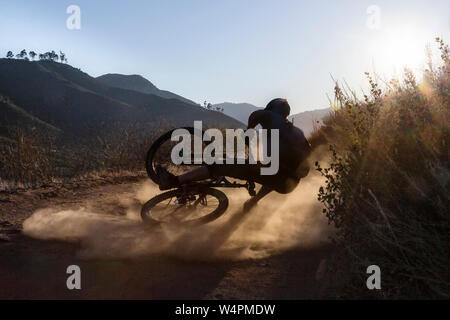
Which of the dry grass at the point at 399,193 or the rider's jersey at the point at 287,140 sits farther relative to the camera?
the rider's jersey at the point at 287,140

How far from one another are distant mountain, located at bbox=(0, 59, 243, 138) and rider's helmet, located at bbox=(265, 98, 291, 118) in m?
107

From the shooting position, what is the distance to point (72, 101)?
133375 mm

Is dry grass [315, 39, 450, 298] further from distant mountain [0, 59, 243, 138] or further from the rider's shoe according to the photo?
distant mountain [0, 59, 243, 138]

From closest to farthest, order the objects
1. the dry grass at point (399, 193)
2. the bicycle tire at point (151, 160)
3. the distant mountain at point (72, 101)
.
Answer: the dry grass at point (399, 193) < the bicycle tire at point (151, 160) < the distant mountain at point (72, 101)

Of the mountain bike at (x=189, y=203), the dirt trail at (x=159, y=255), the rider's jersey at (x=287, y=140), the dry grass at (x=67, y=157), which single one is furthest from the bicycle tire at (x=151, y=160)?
the dry grass at (x=67, y=157)

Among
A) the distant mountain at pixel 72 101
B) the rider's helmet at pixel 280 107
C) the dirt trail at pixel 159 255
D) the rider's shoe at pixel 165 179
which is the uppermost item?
the distant mountain at pixel 72 101

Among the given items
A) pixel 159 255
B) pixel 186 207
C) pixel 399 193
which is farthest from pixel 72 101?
pixel 399 193

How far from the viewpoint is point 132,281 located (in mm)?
3818

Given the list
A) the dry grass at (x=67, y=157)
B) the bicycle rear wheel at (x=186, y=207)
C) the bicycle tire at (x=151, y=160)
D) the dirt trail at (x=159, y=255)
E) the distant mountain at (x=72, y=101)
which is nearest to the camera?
A: the dirt trail at (x=159, y=255)

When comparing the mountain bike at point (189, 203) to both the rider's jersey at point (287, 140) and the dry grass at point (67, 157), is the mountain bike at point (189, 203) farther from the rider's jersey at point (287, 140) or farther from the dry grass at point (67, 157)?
the dry grass at point (67, 157)

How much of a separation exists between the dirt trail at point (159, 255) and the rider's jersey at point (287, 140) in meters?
0.96

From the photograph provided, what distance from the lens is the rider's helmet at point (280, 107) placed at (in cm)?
567
